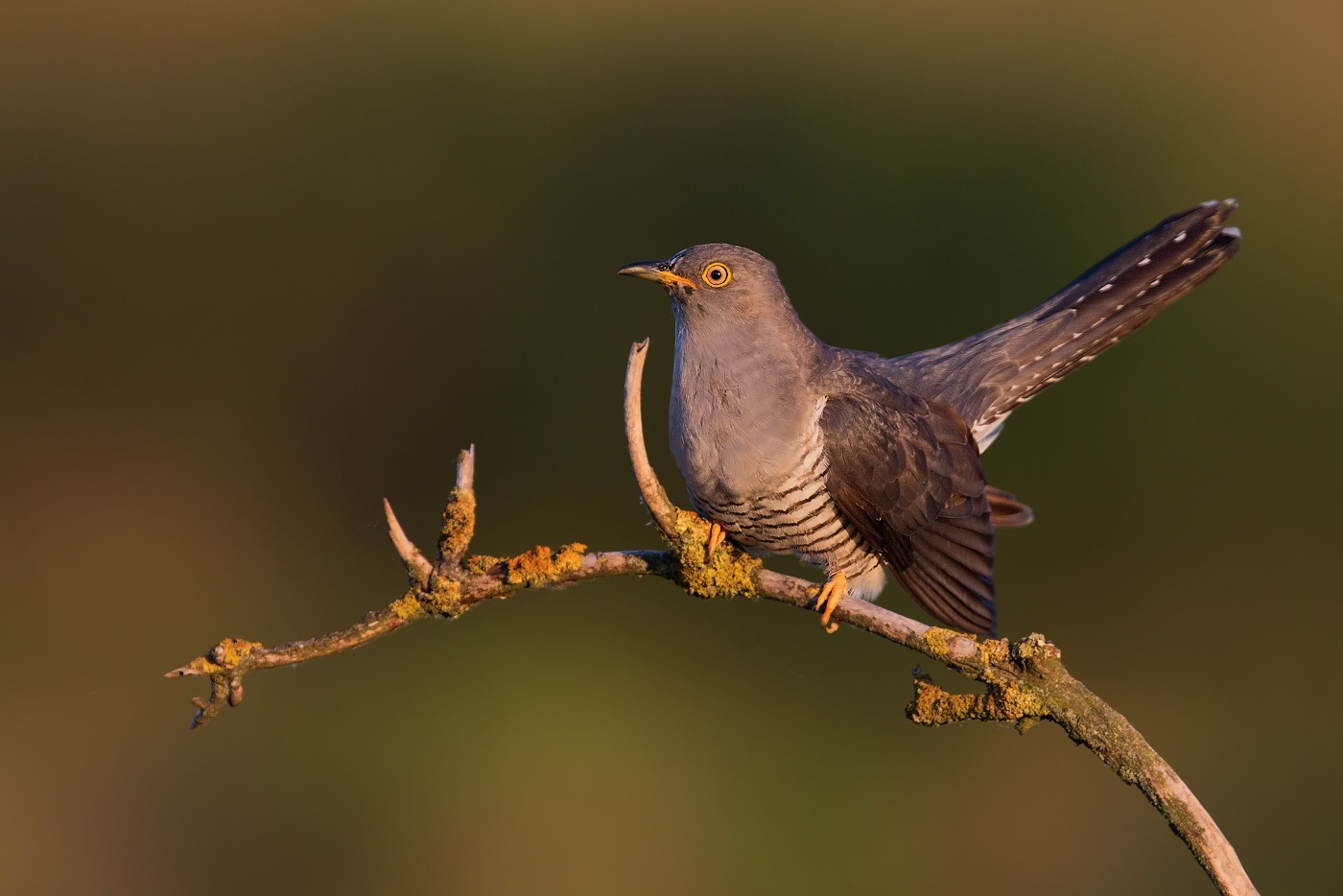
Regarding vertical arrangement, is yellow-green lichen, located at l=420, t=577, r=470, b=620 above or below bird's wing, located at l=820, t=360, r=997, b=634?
below

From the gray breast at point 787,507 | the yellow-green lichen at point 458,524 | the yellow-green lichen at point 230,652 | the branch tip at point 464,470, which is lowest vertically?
the yellow-green lichen at point 230,652

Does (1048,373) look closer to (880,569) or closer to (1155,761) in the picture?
(880,569)

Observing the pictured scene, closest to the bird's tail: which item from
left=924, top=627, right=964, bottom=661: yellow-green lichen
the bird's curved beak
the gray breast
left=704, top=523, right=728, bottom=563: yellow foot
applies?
the gray breast

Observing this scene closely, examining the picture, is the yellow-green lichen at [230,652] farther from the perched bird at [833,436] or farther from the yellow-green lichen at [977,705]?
the yellow-green lichen at [977,705]

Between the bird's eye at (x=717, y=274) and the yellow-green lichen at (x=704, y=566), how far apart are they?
0.59m

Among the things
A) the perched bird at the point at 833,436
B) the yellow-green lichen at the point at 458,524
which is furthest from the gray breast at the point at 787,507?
the yellow-green lichen at the point at 458,524

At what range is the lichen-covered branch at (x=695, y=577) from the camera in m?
1.90

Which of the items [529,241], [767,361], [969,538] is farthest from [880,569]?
[529,241]

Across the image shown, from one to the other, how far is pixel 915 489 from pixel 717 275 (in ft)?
2.17

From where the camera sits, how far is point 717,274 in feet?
8.99

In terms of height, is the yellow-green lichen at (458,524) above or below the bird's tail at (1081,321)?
below

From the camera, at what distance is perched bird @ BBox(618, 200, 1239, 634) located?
261cm

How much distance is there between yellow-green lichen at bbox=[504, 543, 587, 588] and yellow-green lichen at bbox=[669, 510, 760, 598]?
9.4 inches

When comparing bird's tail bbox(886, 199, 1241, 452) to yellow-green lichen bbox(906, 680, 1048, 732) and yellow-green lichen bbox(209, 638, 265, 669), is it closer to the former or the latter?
yellow-green lichen bbox(906, 680, 1048, 732)
